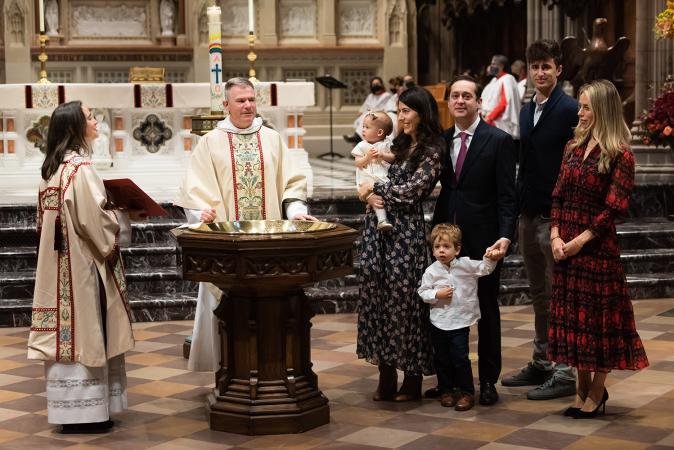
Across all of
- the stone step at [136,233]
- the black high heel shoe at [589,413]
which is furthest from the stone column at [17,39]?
the black high heel shoe at [589,413]

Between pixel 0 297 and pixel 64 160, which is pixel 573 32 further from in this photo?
pixel 64 160

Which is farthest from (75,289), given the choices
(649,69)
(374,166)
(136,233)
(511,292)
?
(649,69)

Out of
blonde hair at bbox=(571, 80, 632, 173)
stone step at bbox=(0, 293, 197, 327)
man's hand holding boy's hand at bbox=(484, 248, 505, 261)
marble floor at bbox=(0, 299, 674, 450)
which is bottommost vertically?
marble floor at bbox=(0, 299, 674, 450)

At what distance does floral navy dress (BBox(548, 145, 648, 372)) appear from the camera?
215 inches

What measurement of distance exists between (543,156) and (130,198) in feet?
7.00

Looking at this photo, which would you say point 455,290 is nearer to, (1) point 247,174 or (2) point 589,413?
(2) point 589,413

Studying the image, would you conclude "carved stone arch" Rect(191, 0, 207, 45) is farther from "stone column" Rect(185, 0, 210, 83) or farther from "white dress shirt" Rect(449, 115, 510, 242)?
"white dress shirt" Rect(449, 115, 510, 242)

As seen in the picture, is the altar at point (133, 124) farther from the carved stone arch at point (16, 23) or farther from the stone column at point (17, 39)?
the carved stone arch at point (16, 23)

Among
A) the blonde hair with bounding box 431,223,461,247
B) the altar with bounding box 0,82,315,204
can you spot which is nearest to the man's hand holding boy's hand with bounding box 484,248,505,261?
the blonde hair with bounding box 431,223,461,247

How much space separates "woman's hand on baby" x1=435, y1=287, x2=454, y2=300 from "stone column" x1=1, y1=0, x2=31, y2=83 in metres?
12.7

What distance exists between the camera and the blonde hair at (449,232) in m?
5.79

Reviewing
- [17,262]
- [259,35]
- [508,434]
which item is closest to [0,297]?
[17,262]

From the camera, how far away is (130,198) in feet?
18.9

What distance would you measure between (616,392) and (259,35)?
12.8m
